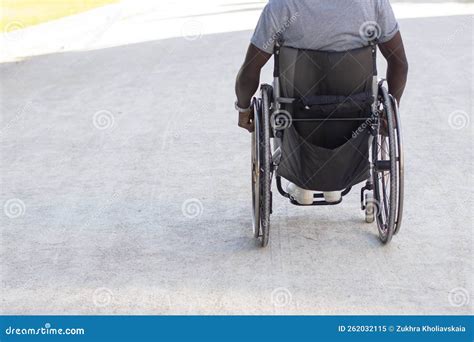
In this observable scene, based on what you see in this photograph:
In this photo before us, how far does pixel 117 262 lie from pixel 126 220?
2.53 feet

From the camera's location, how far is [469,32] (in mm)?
14383

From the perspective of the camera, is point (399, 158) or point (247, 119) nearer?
point (399, 158)

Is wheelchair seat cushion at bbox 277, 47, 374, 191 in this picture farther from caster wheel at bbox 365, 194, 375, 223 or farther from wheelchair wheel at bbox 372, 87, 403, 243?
caster wheel at bbox 365, 194, 375, 223

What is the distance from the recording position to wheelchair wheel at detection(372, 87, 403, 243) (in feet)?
15.9

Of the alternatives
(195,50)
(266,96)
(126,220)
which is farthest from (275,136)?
(195,50)
